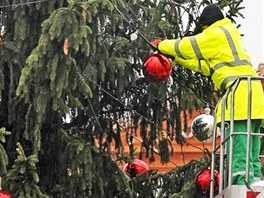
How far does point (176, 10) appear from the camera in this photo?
951cm

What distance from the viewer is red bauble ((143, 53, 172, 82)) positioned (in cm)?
708

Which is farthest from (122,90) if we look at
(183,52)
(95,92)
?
(183,52)

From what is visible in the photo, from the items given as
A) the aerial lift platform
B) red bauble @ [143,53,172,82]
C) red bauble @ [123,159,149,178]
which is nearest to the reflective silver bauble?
red bauble @ [143,53,172,82]

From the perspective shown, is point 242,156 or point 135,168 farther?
point 135,168

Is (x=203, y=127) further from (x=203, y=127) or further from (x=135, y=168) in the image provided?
(x=135, y=168)

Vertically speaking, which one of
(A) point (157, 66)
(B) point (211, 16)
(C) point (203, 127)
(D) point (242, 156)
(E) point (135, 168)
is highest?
(B) point (211, 16)

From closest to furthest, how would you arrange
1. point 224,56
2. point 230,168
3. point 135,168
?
1. point 230,168
2. point 224,56
3. point 135,168

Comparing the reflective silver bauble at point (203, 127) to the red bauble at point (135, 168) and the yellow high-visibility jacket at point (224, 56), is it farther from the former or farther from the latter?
the yellow high-visibility jacket at point (224, 56)

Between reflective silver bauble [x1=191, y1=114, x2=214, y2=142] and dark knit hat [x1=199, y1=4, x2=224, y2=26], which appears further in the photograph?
reflective silver bauble [x1=191, y1=114, x2=214, y2=142]

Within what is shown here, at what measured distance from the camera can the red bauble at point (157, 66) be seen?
7.08 m

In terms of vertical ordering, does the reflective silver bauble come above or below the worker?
below

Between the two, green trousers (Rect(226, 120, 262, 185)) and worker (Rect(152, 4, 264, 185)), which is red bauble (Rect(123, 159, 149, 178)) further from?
green trousers (Rect(226, 120, 262, 185))

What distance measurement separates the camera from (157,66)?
7098 millimetres

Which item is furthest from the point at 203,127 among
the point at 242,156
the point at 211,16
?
the point at 242,156
